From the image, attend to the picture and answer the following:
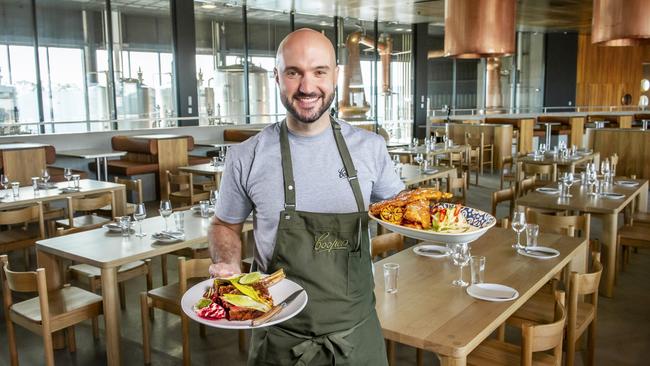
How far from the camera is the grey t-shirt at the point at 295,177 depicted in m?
1.58

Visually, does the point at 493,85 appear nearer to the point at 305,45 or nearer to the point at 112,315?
the point at 112,315

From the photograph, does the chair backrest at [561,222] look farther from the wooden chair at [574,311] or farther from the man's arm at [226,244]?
the man's arm at [226,244]

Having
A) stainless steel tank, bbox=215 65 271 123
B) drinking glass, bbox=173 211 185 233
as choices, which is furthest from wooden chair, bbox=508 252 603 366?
stainless steel tank, bbox=215 65 271 123

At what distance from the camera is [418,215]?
1.58m

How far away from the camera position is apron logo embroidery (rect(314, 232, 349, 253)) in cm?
155

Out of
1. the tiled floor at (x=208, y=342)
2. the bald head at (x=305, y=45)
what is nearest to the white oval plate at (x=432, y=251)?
the tiled floor at (x=208, y=342)

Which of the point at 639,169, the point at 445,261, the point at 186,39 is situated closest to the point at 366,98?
the point at 186,39

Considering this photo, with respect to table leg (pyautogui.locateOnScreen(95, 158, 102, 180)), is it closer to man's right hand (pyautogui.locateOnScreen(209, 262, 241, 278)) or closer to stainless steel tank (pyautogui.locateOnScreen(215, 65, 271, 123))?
stainless steel tank (pyautogui.locateOnScreen(215, 65, 271, 123))

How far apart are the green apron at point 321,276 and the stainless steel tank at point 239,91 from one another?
10383mm

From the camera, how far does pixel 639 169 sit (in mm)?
7859

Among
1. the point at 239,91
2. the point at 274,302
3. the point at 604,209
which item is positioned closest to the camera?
the point at 274,302

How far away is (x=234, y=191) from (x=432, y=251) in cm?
155

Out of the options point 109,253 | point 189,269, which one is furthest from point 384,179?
point 109,253

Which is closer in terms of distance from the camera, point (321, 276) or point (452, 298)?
point (321, 276)
